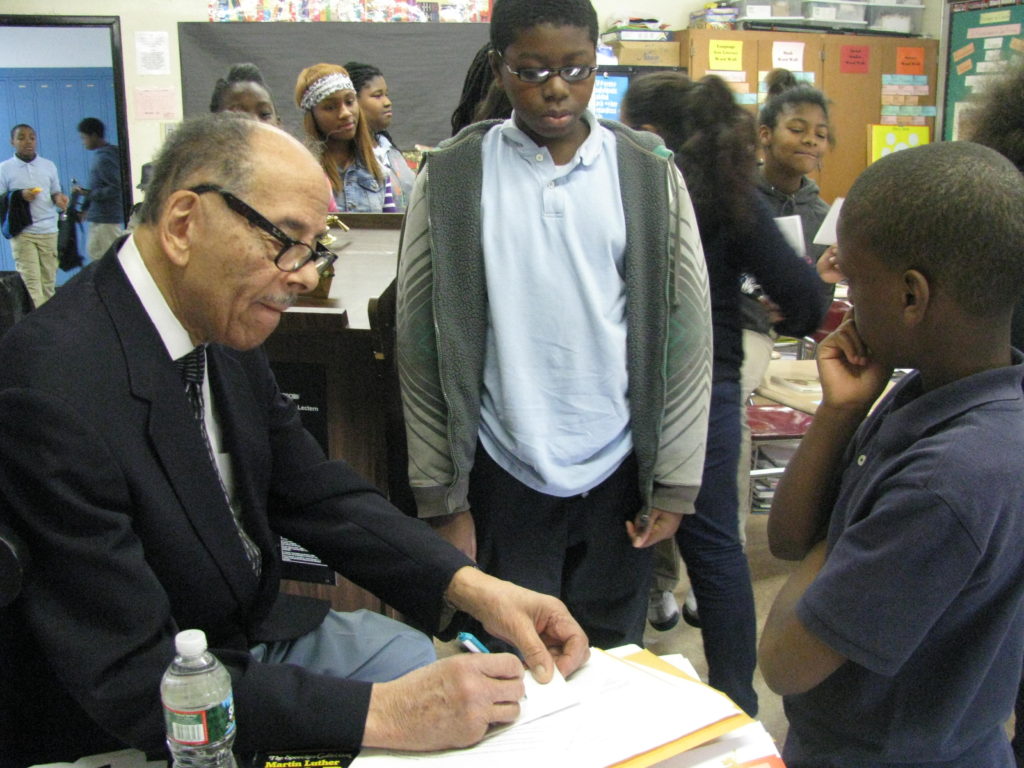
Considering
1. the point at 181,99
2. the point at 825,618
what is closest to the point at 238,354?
the point at 825,618

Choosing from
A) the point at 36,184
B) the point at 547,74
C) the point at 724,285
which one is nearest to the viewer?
the point at 547,74

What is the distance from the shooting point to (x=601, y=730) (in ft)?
3.05

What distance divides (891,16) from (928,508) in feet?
24.8

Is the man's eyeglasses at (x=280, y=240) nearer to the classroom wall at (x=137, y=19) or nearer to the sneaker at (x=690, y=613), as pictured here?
the sneaker at (x=690, y=613)

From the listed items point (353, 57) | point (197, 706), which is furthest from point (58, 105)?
point (197, 706)

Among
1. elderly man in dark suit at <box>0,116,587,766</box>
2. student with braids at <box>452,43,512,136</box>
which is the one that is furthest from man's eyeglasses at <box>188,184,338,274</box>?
student with braids at <box>452,43,512,136</box>

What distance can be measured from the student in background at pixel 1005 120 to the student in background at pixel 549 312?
529mm

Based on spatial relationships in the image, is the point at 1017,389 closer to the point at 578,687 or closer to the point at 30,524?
the point at 578,687

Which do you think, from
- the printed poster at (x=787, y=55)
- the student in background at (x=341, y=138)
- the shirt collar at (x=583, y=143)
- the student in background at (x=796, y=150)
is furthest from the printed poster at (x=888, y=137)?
the shirt collar at (x=583, y=143)

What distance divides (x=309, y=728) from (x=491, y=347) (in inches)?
30.8

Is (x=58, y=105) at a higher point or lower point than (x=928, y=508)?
higher

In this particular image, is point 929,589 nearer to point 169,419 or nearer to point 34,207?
point 169,419

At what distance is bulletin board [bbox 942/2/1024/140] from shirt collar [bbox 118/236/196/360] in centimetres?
668

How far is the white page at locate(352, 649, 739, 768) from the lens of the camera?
90 centimetres
